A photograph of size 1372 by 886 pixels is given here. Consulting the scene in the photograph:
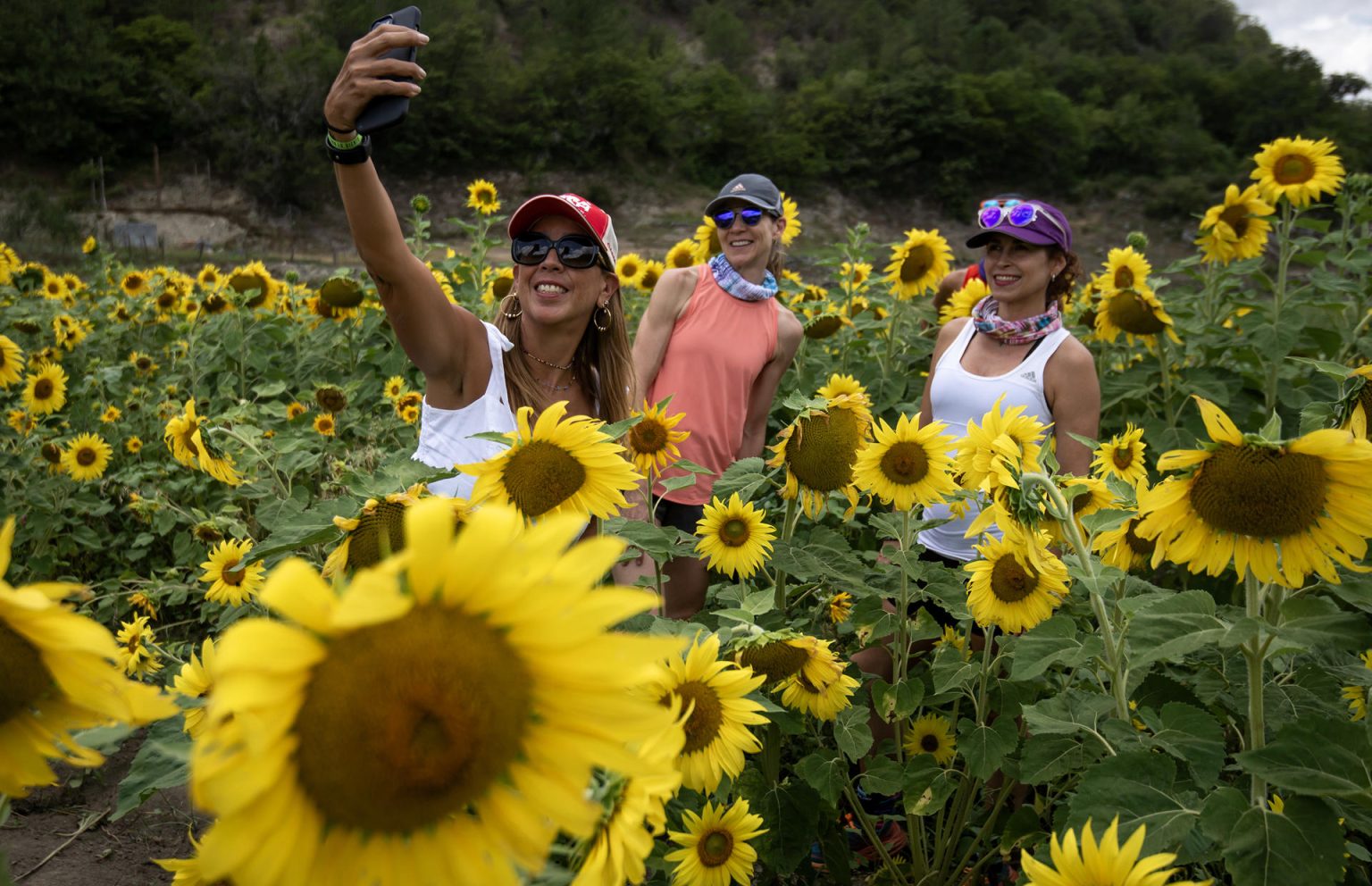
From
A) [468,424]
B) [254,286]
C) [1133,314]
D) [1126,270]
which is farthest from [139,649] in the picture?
[1126,270]

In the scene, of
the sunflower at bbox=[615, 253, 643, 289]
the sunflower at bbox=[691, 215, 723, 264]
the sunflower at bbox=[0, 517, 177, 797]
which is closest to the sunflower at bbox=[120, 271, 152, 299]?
the sunflower at bbox=[615, 253, 643, 289]

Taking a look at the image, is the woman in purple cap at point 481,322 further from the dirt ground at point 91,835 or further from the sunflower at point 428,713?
the dirt ground at point 91,835

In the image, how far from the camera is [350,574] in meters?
1.08

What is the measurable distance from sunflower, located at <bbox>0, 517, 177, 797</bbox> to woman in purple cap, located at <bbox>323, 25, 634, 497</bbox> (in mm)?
1135

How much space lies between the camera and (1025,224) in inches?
115

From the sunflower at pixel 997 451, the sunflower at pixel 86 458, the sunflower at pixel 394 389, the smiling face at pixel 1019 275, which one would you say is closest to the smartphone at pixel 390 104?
the sunflower at pixel 997 451

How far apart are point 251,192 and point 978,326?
3590 cm

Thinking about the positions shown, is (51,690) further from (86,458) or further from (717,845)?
(86,458)

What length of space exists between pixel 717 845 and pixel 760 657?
304 mm

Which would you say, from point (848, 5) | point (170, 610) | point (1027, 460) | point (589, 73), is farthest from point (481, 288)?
point (848, 5)

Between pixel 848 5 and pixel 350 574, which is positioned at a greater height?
pixel 848 5

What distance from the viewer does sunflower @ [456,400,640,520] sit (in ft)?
4.00

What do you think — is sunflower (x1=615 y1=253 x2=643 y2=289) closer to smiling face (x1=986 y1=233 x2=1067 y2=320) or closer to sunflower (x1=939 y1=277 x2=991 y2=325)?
sunflower (x1=939 y1=277 x2=991 y2=325)

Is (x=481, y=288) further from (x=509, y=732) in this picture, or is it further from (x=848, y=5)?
(x=848, y=5)
